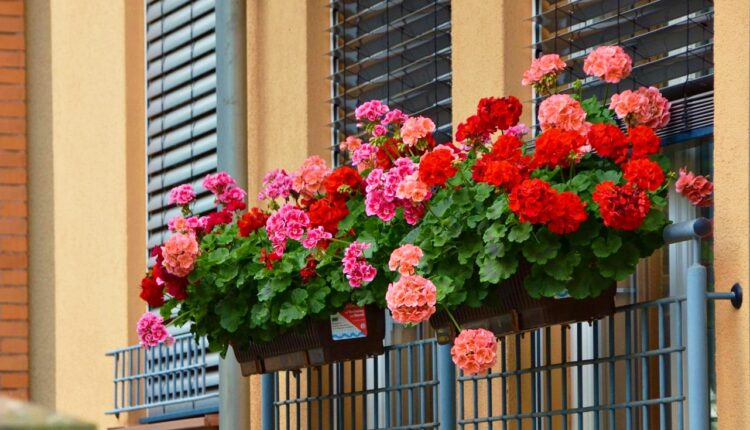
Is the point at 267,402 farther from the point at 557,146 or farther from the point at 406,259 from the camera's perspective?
the point at 557,146

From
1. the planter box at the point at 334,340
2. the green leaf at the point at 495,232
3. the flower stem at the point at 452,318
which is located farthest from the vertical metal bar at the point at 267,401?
the green leaf at the point at 495,232

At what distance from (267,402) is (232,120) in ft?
4.41

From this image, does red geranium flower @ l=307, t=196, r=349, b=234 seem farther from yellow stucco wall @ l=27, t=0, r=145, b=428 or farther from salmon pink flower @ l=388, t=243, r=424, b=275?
yellow stucco wall @ l=27, t=0, r=145, b=428

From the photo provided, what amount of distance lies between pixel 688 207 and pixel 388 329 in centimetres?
220

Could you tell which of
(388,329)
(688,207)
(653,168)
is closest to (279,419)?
(388,329)

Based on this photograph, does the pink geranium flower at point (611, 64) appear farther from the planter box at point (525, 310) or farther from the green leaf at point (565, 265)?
the planter box at point (525, 310)

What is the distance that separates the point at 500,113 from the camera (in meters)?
4.59

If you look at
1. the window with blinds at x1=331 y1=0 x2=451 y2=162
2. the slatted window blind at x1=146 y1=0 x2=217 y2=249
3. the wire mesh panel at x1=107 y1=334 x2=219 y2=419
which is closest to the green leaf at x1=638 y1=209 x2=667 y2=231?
the window with blinds at x1=331 y1=0 x2=451 y2=162

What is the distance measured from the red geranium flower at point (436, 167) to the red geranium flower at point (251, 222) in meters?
1.35

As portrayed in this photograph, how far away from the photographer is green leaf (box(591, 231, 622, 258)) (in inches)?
163

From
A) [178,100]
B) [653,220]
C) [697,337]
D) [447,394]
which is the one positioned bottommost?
[447,394]

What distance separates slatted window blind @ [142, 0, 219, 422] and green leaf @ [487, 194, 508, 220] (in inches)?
166

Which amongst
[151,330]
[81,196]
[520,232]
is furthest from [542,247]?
[81,196]

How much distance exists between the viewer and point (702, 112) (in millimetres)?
4500
